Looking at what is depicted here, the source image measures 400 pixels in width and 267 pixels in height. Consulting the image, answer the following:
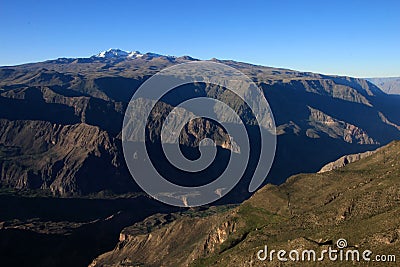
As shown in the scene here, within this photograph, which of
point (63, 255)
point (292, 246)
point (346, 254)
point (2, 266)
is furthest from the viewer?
point (63, 255)

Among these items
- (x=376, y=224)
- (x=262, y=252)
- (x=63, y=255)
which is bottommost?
(x=63, y=255)

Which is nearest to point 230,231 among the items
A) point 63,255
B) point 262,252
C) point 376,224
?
point 262,252

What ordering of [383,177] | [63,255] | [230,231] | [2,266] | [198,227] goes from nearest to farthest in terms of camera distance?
[383,177]
[230,231]
[198,227]
[2,266]
[63,255]

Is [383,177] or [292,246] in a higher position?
[383,177]

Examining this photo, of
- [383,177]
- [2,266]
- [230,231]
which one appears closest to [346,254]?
[383,177]

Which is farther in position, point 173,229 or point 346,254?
point 173,229

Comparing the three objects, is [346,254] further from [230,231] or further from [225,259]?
[230,231]
